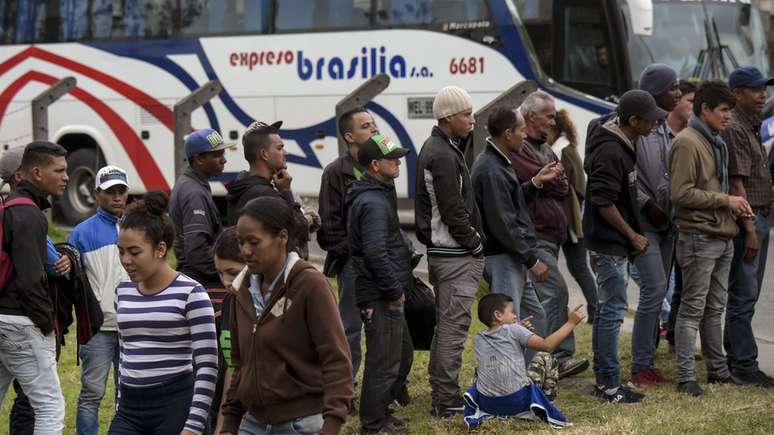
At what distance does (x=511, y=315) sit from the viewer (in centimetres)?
777

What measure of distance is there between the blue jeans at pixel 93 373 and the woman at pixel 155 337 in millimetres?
1616

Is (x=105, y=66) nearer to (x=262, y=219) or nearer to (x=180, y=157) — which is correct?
(x=180, y=157)

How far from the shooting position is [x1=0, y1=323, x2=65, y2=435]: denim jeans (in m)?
6.50

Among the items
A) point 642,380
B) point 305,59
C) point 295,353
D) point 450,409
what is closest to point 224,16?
point 305,59

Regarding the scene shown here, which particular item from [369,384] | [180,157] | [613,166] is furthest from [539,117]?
[180,157]

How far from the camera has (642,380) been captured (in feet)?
28.5

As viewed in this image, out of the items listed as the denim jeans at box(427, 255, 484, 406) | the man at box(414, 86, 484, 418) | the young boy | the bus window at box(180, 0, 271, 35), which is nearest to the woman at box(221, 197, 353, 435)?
the young boy

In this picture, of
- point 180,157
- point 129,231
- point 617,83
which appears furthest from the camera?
point 617,83

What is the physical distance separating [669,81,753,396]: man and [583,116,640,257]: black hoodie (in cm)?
31

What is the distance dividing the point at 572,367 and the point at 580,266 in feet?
5.17

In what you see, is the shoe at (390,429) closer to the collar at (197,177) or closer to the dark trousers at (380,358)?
the dark trousers at (380,358)

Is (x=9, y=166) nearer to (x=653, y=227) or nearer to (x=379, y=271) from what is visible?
(x=379, y=271)

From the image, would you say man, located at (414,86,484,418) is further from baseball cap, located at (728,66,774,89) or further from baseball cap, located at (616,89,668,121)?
baseball cap, located at (728,66,774,89)

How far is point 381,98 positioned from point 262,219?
473 inches
